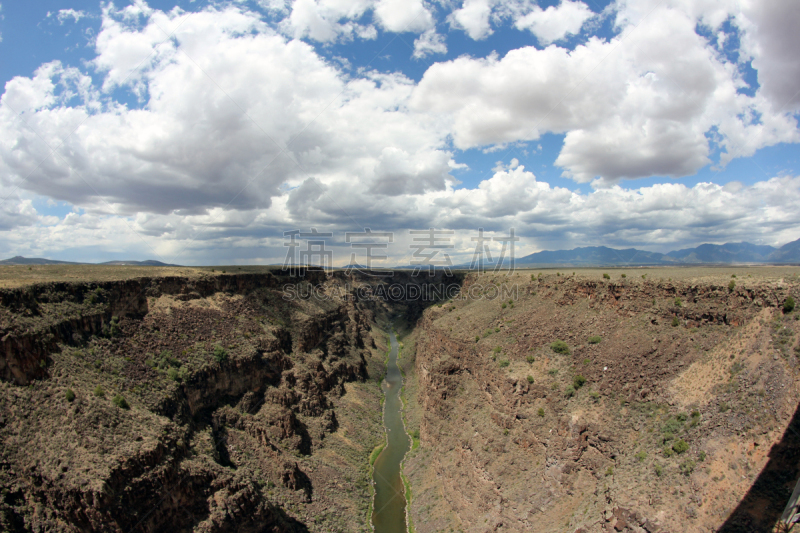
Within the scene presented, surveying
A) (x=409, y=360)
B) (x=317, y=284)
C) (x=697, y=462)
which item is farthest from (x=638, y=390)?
(x=317, y=284)

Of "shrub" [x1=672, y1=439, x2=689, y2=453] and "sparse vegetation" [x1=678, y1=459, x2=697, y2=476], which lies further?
"shrub" [x1=672, y1=439, x2=689, y2=453]

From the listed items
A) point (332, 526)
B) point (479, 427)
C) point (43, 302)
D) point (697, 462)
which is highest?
point (43, 302)

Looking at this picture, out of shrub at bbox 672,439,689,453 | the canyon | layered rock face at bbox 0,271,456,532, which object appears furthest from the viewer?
layered rock face at bbox 0,271,456,532

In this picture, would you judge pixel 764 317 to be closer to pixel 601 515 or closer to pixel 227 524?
pixel 601 515

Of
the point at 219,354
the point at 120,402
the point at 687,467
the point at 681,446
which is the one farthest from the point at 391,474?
the point at 687,467

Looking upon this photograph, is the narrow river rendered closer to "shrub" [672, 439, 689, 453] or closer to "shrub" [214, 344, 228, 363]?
"shrub" [214, 344, 228, 363]

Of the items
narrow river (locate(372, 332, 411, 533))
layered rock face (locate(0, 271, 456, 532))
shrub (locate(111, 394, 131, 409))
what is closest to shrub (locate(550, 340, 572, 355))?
narrow river (locate(372, 332, 411, 533))

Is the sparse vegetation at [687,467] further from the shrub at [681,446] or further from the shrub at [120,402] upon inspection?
the shrub at [120,402]
